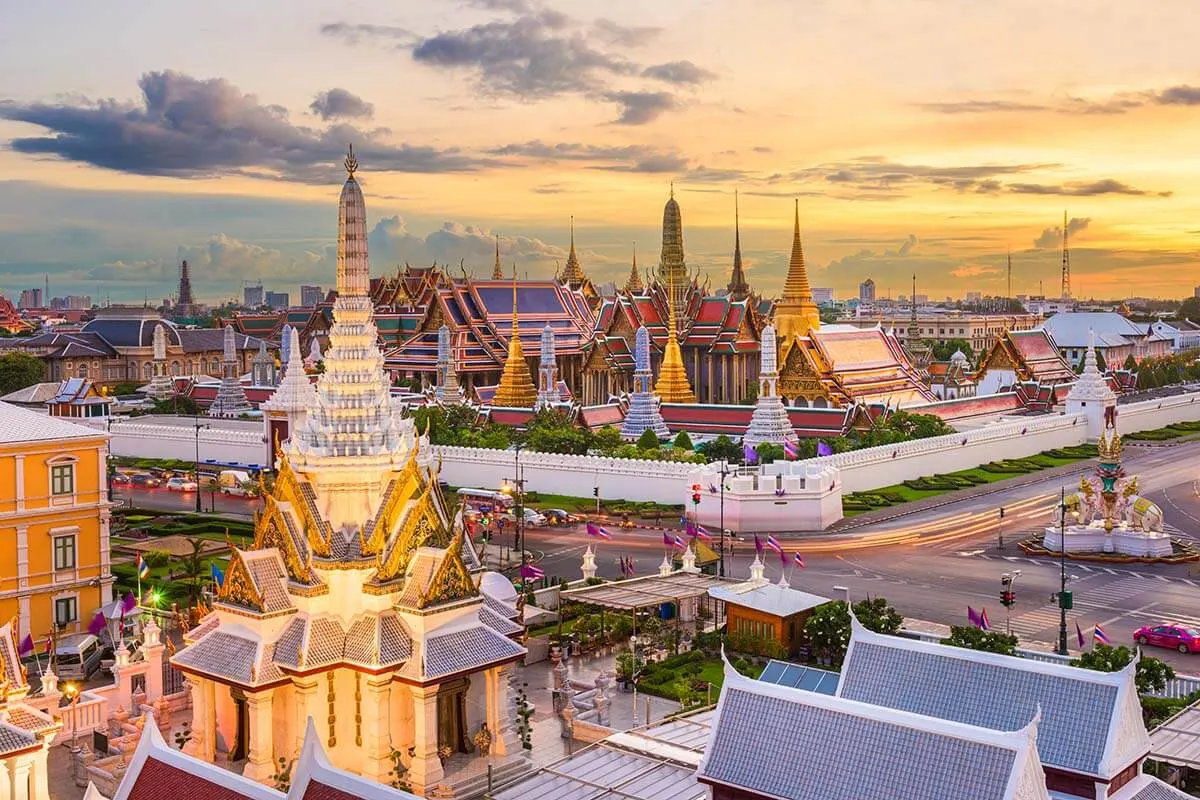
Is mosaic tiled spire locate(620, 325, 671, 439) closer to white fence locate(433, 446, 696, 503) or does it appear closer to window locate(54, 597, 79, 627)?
white fence locate(433, 446, 696, 503)

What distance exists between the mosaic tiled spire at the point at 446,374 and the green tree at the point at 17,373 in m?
32.0

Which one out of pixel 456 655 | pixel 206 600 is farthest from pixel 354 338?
pixel 206 600

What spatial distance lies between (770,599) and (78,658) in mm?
15658

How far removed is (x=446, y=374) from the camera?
78750 millimetres

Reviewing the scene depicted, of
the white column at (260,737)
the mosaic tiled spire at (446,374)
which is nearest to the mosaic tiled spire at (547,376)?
the mosaic tiled spire at (446,374)

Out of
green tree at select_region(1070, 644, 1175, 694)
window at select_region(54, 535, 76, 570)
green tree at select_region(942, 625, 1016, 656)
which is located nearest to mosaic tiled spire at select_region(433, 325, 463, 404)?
window at select_region(54, 535, 76, 570)

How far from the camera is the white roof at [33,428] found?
3078 cm

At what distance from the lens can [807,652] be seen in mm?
29234

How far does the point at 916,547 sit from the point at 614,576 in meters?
10.9

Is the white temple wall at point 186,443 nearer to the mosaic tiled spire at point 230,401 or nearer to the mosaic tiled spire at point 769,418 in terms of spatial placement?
the mosaic tiled spire at point 230,401

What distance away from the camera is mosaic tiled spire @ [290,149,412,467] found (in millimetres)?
23500

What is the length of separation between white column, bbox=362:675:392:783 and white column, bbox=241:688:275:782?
60.3 inches

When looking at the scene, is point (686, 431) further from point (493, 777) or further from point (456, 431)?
point (493, 777)

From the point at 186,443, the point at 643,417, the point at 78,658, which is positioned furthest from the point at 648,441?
the point at 78,658
